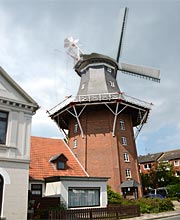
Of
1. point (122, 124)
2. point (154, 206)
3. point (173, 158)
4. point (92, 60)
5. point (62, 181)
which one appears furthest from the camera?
point (173, 158)

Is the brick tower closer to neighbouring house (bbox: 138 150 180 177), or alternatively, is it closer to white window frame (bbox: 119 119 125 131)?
white window frame (bbox: 119 119 125 131)

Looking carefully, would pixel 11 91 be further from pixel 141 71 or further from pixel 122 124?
pixel 141 71

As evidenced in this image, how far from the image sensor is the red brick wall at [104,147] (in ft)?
93.7

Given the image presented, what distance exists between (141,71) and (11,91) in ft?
86.5

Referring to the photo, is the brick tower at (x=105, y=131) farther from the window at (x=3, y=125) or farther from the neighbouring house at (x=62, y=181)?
the window at (x=3, y=125)

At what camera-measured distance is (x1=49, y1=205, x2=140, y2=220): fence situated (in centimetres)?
1631

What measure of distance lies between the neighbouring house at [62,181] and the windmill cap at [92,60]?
16.5 metres

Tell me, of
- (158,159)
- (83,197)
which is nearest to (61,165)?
→ (83,197)

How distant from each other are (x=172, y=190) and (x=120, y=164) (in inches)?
677

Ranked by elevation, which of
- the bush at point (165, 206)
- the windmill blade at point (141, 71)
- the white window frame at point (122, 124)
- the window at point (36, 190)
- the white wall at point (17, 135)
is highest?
the windmill blade at point (141, 71)

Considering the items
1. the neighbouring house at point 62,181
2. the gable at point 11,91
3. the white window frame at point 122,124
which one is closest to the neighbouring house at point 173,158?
the white window frame at point 122,124

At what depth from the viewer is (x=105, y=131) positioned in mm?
30344

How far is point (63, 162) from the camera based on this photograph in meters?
23.0

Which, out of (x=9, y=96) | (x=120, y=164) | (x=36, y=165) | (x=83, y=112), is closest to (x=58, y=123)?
(x=83, y=112)
